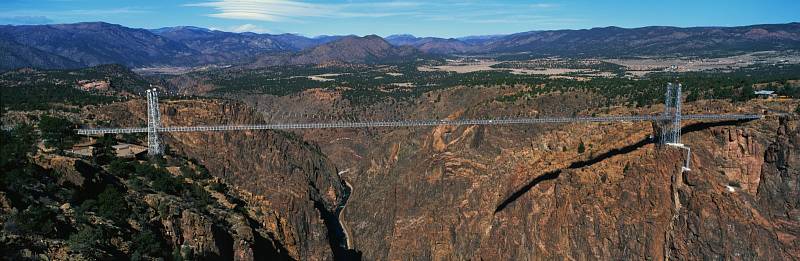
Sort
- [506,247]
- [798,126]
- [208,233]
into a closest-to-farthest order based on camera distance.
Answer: [208,233], [798,126], [506,247]

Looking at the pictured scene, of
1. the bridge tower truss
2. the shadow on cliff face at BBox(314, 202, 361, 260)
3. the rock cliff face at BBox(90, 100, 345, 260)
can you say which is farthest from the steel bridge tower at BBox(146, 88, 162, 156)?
the bridge tower truss

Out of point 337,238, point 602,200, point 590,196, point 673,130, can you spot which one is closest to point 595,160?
point 590,196

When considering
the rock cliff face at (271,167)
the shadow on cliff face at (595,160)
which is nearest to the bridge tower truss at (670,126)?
the shadow on cliff face at (595,160)

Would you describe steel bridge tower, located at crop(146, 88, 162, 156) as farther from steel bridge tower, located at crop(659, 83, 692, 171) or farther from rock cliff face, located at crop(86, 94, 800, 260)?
steel bridge tower, located at crop(659, 83, 692, 171)

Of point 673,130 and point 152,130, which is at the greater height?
point 152,130

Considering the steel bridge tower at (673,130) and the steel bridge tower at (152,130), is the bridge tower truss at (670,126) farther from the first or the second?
the steel bridge tower at (152,130)

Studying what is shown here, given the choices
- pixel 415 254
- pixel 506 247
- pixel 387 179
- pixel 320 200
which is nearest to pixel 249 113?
pixel 320 200

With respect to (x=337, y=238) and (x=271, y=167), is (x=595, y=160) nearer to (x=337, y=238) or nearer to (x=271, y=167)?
A: (x=337, y=238)

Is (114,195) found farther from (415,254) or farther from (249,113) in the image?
(249,113)
